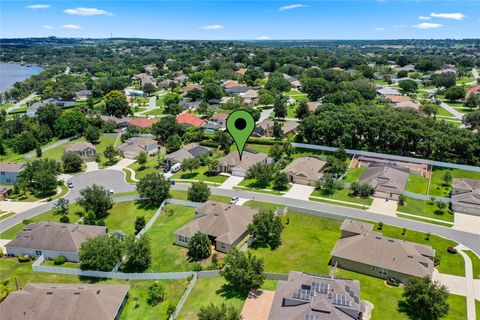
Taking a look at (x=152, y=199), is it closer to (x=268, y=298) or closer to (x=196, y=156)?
(x=196, y=156)

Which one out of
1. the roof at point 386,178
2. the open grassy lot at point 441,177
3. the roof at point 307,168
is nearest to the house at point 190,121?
the roof at point 307,168

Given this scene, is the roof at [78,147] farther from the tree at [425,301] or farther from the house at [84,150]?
the tree at [425,301]

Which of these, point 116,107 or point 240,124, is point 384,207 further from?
point 116,107

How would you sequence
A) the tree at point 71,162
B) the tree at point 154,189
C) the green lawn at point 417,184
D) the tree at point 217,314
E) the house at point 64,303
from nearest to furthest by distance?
the tree at point 217,314 < the house at point 64,303 < the tree at point 154,189 < the green lawn at point 417,184 < the tree at point 71,162

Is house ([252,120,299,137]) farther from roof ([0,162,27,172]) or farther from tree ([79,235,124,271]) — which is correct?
tree ([79,235,124,271])

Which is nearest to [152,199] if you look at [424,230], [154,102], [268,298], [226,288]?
[226,288]

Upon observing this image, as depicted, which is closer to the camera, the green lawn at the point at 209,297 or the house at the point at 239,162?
the green lawn at the point at 209,297

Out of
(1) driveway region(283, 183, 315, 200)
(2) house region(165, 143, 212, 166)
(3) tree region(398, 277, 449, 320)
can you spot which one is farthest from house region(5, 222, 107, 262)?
(3) tree region(398, 277, 449, 320)
